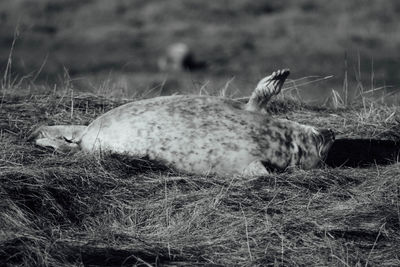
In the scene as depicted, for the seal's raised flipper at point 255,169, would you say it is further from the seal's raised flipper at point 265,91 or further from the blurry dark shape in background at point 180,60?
the blurry dark shape in background at point 180,60

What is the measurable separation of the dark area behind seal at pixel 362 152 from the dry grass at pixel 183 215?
253 millimetres

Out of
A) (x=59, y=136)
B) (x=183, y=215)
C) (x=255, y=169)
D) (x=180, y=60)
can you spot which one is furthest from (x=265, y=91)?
(x=180, y=60)

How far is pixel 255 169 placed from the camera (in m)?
4.01

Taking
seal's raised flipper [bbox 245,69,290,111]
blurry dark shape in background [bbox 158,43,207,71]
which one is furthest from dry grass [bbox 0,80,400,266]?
blurry dark shape in background [bbox 158,43,207,71]

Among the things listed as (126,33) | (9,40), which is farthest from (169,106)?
(126,33)

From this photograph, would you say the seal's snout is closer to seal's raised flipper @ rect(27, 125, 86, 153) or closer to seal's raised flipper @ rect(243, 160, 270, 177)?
seal's raised flipper @ rect(243, 160, 270, 177)

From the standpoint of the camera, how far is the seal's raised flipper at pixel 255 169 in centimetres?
396

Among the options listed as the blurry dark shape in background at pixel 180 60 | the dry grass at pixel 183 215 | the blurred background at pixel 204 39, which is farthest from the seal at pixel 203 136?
the blurry dark shape in background at pixel 180 60

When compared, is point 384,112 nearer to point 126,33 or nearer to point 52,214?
point 52,214

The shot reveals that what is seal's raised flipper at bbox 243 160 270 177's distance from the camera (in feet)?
13.0

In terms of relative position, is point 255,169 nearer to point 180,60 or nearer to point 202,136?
point 202,136

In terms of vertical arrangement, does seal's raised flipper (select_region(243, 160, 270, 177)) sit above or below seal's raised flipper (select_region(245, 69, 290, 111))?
below

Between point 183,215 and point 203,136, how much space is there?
79 cm

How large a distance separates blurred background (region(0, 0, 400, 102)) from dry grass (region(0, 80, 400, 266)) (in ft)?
39.5
